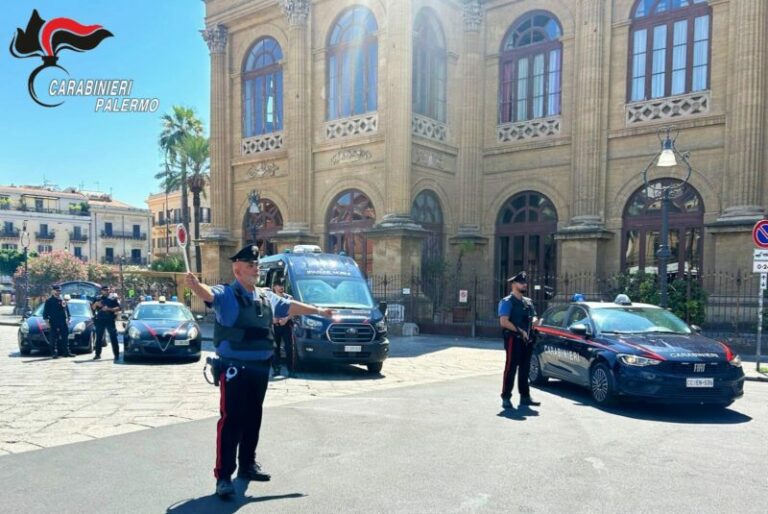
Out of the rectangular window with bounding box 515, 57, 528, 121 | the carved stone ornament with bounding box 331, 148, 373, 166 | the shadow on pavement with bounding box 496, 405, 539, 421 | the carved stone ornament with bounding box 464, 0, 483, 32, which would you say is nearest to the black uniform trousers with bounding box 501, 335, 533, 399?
the shadow on pavement with bounding box 496, 405, 539, 421

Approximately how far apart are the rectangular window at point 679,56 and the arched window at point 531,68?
12.4 feet

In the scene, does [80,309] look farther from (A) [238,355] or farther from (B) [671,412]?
(B) [671,412]

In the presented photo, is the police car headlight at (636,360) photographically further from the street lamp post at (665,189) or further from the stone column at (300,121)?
the stone column at (300,121)

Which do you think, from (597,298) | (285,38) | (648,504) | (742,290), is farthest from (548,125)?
(648,504)

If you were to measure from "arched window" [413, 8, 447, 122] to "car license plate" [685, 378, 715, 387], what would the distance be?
52.5 feet

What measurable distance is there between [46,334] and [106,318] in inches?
70.1

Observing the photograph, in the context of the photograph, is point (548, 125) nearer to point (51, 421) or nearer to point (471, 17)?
point (471, 17)

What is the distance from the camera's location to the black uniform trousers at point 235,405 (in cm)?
438

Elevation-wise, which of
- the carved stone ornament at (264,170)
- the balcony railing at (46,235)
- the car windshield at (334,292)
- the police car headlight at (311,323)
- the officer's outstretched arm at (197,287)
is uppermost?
the carved stone ornament at (264,170)

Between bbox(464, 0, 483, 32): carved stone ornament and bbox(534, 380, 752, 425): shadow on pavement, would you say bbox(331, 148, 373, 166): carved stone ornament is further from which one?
bbox(534, 380, 752, 425): shadow on pavement

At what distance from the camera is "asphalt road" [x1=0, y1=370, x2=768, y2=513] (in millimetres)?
4336

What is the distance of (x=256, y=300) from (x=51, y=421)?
391cm

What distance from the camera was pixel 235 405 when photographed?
174 inches

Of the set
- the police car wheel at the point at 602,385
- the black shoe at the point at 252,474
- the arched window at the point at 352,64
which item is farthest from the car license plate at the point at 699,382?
the arched window at the point at 352,64
